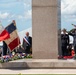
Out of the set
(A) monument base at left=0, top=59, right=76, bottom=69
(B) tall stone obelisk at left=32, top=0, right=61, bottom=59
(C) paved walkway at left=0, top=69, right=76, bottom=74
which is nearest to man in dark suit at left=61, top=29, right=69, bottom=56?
(B) tall stone obelisk at left=32, top=0, right=61, bottom=59

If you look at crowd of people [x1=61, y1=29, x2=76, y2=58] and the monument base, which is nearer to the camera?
the monument base

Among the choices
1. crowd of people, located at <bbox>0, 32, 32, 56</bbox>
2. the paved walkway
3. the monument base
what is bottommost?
the paved walkway

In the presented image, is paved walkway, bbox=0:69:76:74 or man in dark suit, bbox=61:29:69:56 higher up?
man in dark suit, bbox=61:29:69:56

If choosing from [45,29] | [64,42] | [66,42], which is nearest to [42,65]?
[45,29]

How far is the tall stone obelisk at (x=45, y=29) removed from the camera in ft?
56.9

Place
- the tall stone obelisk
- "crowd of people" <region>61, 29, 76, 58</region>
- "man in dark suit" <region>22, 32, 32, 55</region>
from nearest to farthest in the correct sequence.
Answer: the tall stone obelisk, "crowd of people" <region>61, 29, 76, 58</region>, "man in dark suit" <region>22, 32, 32, 55</region>

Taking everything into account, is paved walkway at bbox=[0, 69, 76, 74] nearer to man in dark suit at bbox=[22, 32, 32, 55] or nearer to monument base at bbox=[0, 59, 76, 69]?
monument base at bbox=[0, 59, 76, 69]

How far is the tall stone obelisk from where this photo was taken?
17.3 metres

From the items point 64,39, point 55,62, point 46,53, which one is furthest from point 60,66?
point 64,39

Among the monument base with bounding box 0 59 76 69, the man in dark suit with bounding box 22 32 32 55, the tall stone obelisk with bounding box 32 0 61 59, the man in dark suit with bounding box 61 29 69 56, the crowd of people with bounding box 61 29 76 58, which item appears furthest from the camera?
the man in dark suit with bounding box 22 32 32 55

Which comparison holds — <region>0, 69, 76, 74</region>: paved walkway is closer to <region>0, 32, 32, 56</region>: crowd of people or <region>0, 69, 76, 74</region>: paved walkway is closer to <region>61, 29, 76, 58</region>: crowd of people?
<region>61, 29, 76, 58</region>: crowd of people

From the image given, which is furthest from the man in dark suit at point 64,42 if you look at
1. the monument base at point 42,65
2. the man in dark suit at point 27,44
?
the monument base at point 42,65

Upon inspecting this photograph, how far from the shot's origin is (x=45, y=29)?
17.4 meters

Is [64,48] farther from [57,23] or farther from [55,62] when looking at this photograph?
[55,62]
